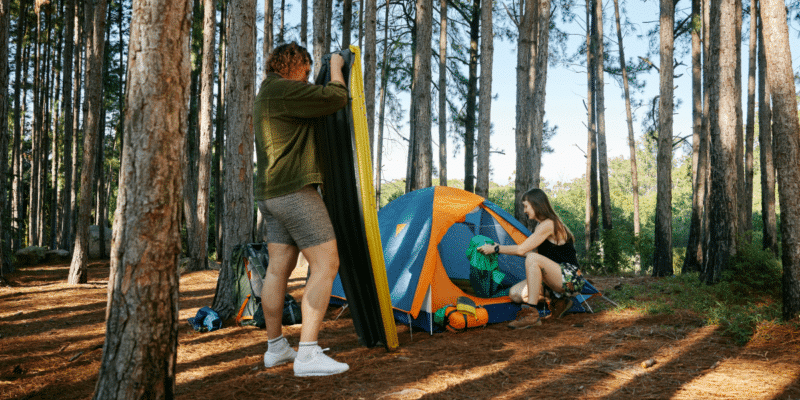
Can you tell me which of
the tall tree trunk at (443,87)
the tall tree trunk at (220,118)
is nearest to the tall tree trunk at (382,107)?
the tall tree trunk at (443,87)

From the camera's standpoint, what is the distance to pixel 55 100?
15.8 meters

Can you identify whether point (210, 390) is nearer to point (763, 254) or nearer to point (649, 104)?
point (763, 254)

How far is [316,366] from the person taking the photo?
107 inches

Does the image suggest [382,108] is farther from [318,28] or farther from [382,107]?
[318,28]

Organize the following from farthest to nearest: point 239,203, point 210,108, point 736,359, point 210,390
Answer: point 210,108 → point 239,203 → point 736,359 → point 210,390

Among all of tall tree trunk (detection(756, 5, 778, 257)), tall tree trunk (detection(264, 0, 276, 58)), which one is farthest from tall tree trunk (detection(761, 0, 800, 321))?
tall tree trunk (detection(264, 0, 276, 58))

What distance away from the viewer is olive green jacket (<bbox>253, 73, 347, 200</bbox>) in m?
2.69

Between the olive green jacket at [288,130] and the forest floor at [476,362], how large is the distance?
114 cm

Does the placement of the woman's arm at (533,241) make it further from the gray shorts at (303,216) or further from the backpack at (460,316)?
the gray shorts at (303,216)

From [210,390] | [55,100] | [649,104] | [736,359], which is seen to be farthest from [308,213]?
[55,100]

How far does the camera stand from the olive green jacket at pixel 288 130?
8.82ft

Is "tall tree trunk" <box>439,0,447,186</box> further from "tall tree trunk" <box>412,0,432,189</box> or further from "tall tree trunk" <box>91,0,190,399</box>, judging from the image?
"tall tree trunk" <box>91,0,190,399</box>

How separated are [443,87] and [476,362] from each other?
430 inches

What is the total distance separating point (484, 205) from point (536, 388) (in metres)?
2.48
